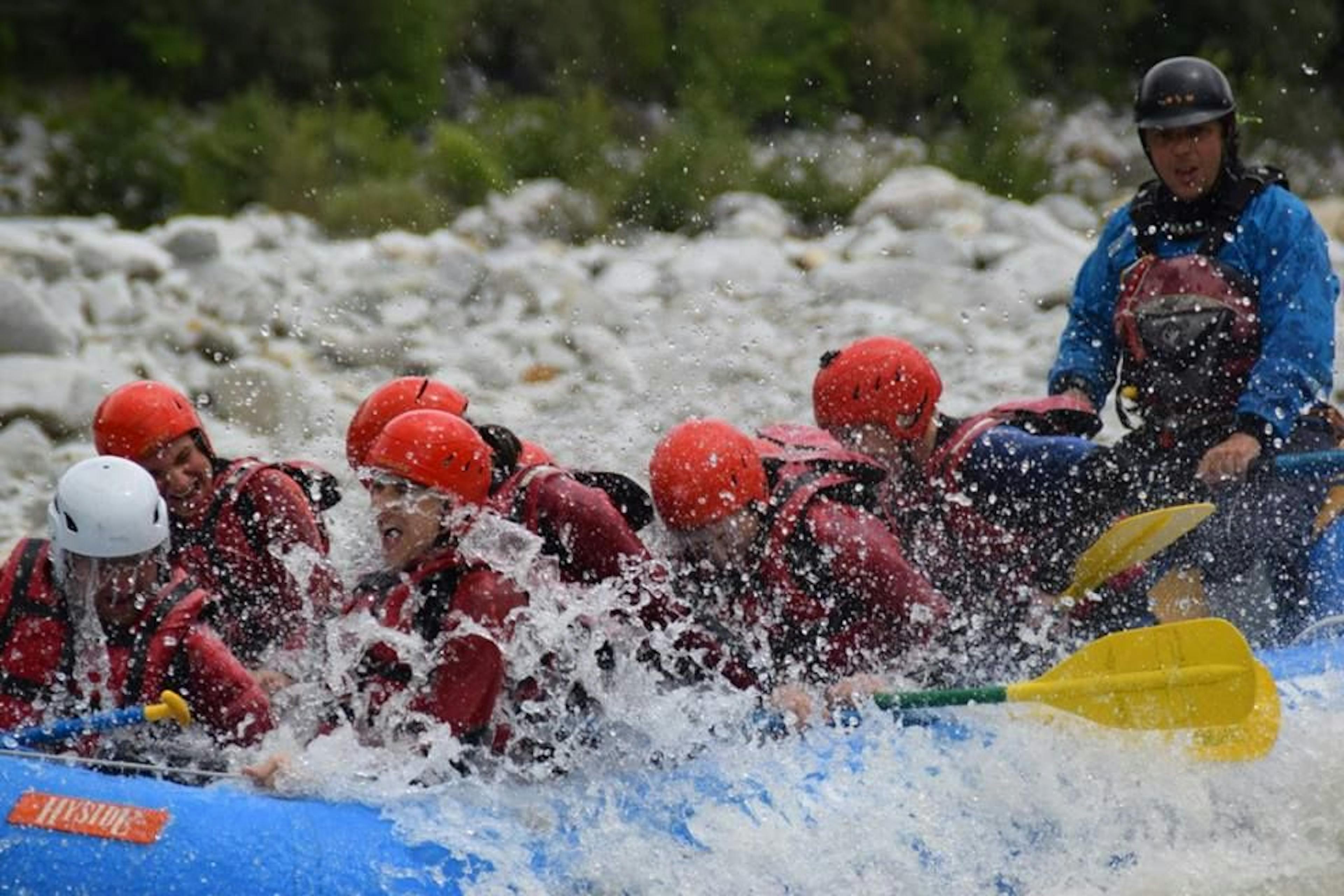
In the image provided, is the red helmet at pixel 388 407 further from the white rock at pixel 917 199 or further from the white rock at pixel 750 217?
the white rock at pixel 917 199

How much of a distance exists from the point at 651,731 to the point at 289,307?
7.18m

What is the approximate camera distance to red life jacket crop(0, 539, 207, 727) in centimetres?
484

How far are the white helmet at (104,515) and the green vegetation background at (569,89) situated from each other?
849cm

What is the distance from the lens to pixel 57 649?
4871mm

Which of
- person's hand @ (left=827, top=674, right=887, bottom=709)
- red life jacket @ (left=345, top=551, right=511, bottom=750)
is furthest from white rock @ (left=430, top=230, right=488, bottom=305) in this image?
person's hand @ (left=827, top=674, right=887, bottom=709)

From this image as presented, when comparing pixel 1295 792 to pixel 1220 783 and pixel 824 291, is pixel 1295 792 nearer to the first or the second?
pixel 1220 783

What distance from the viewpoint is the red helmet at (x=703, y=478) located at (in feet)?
16.7

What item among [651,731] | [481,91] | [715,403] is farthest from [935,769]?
[481,91]

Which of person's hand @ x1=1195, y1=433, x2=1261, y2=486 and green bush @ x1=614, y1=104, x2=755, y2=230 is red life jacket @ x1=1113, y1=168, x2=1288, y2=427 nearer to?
person's hand @ x1=1195, y1=433, x2=1261, y2=486

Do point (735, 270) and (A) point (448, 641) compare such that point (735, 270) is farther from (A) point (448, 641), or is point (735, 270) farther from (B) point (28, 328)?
(A) point (448, 641)

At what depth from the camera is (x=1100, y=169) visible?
14.9m

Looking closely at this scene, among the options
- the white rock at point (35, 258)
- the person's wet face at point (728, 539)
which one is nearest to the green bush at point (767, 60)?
the white rock at point (35, 258)

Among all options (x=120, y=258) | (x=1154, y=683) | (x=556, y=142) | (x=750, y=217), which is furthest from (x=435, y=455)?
(x=556, y=142)

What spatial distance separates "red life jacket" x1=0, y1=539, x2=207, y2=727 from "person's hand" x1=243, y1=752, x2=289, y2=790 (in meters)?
0.37
